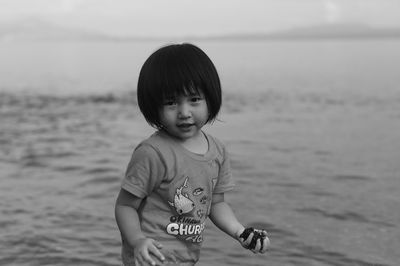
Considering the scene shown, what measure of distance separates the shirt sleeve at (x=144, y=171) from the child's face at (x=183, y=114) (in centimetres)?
18

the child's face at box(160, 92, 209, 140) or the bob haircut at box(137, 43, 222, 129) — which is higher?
the bob haircut at box(137, 43, 222, 129)

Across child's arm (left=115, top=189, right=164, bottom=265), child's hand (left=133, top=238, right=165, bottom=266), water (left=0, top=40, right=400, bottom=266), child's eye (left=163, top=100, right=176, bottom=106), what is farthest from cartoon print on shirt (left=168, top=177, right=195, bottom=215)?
water (left=0, top=40, right=400, bottom=266)

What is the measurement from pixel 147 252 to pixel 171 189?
437 mm

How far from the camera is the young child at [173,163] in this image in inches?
146

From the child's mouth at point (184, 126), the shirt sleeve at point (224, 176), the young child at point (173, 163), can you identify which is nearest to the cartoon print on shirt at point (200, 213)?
the young child at point (173, 163)

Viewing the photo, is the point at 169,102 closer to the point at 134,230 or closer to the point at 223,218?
the point at 134,230

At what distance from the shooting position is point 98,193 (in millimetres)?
10570

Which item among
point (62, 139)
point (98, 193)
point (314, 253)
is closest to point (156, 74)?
point (314, 253)

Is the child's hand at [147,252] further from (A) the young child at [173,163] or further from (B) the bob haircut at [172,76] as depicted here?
(B) the bob haircut at [172,76]

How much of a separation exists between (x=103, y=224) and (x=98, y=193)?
184 centimetres

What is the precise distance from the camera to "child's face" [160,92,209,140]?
12.3 ft

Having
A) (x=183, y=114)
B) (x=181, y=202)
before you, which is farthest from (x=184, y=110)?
(x=181, y=202)

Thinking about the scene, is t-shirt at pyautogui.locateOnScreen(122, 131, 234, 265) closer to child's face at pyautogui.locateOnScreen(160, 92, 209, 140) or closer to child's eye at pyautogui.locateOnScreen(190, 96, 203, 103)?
child's face at pyautogui.locateOnScreen(160, 92, 209, 140)

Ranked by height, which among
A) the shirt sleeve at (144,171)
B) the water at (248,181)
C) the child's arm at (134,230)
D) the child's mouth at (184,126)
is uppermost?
the child's mouth at (184,126)
